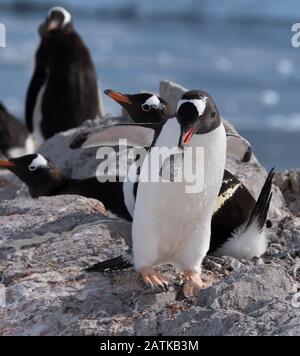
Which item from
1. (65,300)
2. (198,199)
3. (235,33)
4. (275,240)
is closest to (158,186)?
(198,199)

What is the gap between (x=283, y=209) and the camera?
6223 millimetres

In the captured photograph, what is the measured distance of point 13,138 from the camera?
33.4ft

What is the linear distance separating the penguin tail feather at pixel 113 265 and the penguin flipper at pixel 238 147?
1.34 meters

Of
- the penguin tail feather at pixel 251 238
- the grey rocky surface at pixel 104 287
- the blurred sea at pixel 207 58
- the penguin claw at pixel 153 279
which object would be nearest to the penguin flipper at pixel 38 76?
the blurred sea at pixel 207 58

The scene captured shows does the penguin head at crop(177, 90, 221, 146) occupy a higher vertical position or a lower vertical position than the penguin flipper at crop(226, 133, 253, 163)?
higher

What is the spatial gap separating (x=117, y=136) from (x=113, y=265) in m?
1.45

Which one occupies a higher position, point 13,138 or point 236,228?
point 236,228

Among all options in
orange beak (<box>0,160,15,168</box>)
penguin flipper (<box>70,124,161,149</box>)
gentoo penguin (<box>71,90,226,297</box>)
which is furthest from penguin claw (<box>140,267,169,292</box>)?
orange beak (<box>0,160,15,168</box>)

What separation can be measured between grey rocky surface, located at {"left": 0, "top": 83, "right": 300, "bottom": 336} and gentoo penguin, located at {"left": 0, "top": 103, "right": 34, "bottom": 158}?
473 centimetres

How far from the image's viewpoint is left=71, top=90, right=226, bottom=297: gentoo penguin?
14.1 feet

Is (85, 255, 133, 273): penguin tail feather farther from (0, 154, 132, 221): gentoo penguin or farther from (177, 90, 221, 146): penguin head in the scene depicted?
(0, 154, 132, 221): gentoo penguin

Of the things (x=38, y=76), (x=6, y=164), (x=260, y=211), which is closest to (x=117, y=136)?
(x=6, y=164)

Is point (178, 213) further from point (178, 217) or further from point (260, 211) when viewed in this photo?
point (260, 211)

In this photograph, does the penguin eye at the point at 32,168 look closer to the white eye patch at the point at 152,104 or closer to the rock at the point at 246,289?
the white eye patch at the point at 152,104
